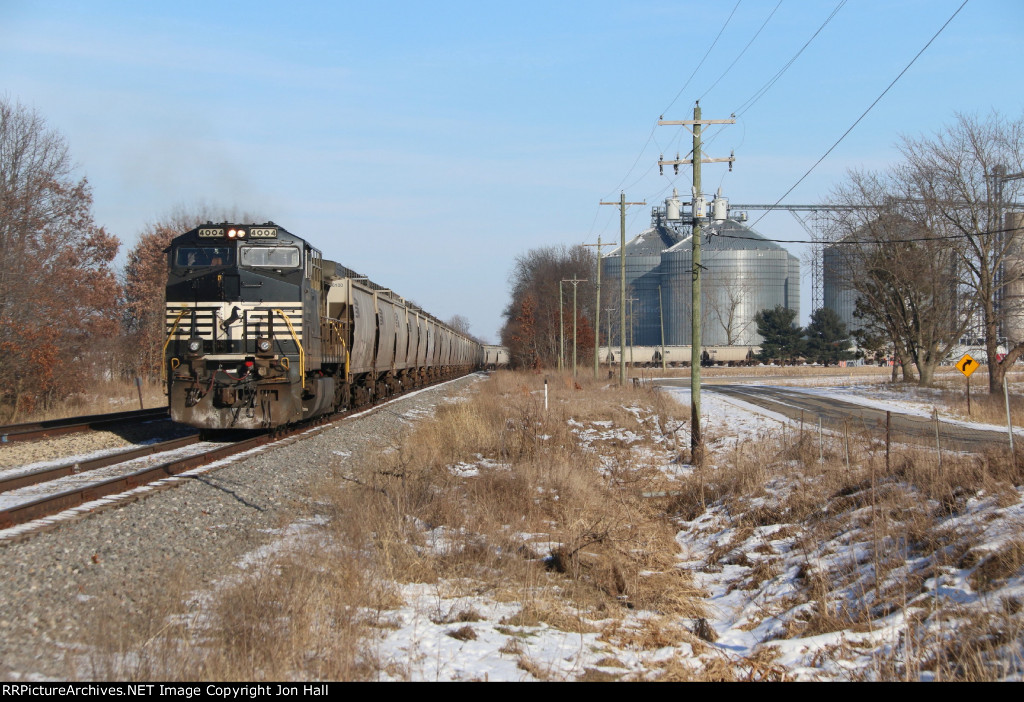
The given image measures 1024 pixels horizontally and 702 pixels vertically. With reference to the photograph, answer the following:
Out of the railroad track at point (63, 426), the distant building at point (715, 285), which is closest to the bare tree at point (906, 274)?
the railroad track at point (63, 426)

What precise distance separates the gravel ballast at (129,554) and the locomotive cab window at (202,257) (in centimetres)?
528

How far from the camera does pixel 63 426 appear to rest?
612 inches

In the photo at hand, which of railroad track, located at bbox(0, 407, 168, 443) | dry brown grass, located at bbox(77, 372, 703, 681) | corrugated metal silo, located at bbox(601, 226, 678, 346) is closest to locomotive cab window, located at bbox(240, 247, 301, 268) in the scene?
dry brown grass, located at bbox(77, 372, 703, 681)

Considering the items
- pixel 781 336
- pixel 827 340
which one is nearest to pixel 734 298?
pixel 781 336

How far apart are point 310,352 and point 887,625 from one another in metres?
12.1

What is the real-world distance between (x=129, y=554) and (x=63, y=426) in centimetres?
1050

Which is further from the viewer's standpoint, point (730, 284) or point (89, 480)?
point (730, 284)

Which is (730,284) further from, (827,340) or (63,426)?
(63,426)

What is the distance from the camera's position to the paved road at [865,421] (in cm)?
1460

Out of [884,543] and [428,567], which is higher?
[884,543]

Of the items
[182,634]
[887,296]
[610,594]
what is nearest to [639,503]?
[610,594]

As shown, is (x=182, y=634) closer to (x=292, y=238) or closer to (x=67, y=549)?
(x=67, y=549)

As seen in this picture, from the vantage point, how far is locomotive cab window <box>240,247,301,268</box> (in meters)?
15.1

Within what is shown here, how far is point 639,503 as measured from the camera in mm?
11594
